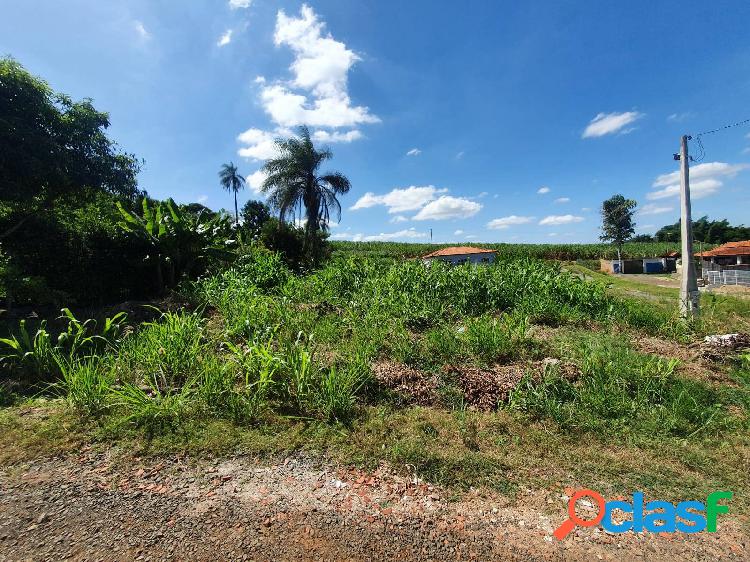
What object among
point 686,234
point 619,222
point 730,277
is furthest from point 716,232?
point 686,234

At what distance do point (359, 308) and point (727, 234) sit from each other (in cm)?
9227

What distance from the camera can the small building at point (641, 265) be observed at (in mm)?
39066

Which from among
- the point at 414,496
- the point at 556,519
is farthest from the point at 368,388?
the point at 556,519

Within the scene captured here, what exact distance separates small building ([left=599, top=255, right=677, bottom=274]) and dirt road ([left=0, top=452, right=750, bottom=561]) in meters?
44.8

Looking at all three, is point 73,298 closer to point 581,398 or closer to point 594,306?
point 581,398

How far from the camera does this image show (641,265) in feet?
135

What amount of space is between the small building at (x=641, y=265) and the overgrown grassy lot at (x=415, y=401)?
4015 cm

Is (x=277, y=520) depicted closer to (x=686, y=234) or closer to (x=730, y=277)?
(x=686, y=234)

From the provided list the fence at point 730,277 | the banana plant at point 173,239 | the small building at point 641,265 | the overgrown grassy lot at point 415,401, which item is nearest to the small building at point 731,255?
the small building at point 641,265

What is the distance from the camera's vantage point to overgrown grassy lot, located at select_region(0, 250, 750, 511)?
8.69ft

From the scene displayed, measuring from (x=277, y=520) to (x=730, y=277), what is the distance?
30.4 meters

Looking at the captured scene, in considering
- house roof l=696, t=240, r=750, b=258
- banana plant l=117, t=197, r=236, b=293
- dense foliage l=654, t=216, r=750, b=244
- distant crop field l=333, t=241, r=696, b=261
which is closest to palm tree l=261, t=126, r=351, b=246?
banana plant l=117, t=197, r=236, b=293

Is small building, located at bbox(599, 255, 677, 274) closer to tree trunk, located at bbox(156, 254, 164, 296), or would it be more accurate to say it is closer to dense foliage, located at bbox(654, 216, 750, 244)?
dense foliage, located at bbox(654, 216, 750, 244)

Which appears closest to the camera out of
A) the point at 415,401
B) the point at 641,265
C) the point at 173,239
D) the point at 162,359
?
the point at 415,401
